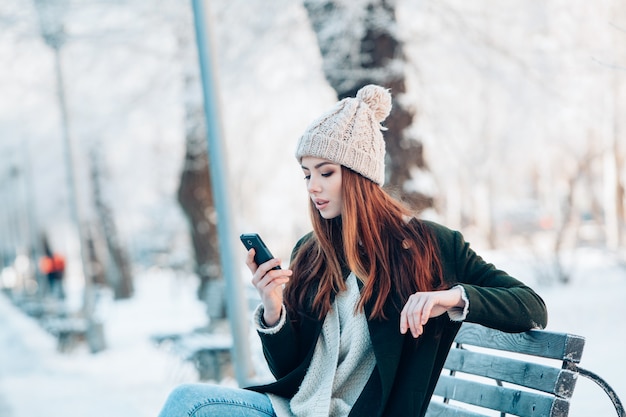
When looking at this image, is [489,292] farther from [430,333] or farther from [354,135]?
[354,135]

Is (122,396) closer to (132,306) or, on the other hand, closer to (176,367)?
(176,367)

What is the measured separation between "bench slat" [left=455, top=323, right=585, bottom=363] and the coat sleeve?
0.06m

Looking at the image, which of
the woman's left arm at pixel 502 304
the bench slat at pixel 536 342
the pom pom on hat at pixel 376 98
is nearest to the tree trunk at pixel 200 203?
the pom pom on hat at pixel 376 98

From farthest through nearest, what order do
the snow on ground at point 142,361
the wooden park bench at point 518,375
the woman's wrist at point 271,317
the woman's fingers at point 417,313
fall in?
the snow on ground at point 142,361
the woman's wrist at point 271,317
the wooden park bench at point 518,375
the woman's fingers at point 417,313

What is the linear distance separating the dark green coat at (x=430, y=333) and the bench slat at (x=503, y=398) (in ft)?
0.79

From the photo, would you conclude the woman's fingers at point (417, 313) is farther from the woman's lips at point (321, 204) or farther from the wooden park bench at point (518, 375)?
the woman's lips at point (321, 204)

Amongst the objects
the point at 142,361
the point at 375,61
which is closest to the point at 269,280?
the point at 375,61

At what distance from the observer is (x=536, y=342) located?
2658 millimetres

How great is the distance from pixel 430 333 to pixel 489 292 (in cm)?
25

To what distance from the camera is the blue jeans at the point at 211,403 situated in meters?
2.70

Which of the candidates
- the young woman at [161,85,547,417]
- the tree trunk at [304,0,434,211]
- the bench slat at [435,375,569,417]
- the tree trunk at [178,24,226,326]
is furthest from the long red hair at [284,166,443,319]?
the tree trunk at [178,24,226,326]

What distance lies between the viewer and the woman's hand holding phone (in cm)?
277

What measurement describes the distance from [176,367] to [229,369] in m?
2.60

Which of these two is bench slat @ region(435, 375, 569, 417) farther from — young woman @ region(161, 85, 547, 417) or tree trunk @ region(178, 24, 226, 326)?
tree trunk @ region(178, 24, 226, 326)
